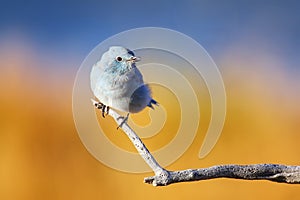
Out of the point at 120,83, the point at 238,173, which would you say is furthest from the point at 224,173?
the point at 120,83

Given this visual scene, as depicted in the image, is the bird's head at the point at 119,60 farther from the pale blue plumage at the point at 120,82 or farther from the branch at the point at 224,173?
the branch at the point at 224,173

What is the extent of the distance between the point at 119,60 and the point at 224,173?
352 mm

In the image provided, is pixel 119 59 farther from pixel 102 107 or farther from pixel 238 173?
pixel 238 173

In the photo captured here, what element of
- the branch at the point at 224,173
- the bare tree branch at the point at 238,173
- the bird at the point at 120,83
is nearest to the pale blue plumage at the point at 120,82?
the bird at the point at 120,83

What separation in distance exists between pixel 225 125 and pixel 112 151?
0.45 metres

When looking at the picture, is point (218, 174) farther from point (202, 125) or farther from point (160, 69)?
point (202, 125)

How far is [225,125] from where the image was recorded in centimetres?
143

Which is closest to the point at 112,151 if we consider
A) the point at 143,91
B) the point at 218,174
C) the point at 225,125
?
the point at 143,91

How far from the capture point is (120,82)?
0.86 meters

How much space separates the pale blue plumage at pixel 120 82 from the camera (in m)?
0.86

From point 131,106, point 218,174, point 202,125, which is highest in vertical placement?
point 202,125

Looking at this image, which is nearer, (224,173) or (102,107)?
(224,173)

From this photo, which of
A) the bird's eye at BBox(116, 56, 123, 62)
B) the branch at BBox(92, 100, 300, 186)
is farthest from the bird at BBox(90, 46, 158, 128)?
the branch at BBox(92, 100, 300, 186)

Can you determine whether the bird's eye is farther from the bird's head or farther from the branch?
the branch
